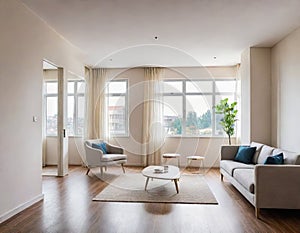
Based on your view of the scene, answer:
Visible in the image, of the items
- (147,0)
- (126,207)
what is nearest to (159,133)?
(126,207)

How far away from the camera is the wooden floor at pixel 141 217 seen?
3.06m

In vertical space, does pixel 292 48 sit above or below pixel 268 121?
above

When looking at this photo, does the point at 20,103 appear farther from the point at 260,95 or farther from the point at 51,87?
the point at 260,95

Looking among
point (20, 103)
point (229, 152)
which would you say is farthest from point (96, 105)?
point (20, 103)

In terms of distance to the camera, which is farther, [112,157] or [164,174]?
[112,157]

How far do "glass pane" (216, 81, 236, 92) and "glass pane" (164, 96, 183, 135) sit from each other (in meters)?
1.12

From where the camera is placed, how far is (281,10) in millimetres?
3934

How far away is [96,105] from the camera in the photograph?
7875 millimetres

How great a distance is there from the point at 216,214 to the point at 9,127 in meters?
2.89

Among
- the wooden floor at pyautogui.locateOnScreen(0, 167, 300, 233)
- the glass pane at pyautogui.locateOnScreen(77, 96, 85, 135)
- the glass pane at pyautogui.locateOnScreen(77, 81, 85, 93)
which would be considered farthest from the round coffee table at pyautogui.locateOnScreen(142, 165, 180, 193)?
the glass pane at pyautogui.locateOnScreen(77, 81, 85, 93)

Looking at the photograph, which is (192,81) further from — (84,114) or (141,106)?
(84,114)

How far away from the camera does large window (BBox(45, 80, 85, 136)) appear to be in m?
7.70

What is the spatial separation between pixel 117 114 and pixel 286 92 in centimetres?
455

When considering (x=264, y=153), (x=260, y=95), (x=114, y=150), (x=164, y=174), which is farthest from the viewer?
(x=114, y=150)
